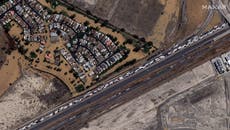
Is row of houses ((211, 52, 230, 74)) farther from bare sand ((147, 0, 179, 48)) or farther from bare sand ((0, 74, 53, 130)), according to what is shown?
bare sand ((0, 74, 53, 130))

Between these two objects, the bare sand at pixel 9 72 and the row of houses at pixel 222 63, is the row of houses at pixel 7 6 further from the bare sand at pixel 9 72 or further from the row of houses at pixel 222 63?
the row of houses at pixel 222 63

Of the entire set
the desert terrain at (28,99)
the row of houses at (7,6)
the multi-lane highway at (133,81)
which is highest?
the row of houses at (7,6)

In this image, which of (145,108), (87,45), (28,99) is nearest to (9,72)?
(28,99)

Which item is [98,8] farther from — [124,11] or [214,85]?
[214,85]

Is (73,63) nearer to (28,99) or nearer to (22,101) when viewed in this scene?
(28,99)

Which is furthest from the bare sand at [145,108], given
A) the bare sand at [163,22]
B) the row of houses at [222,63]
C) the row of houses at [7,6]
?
the row of houses at [7,6]

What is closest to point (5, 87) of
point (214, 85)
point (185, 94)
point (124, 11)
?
point (124, 11)

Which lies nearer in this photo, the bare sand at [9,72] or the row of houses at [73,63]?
the row of houses at [73,63]

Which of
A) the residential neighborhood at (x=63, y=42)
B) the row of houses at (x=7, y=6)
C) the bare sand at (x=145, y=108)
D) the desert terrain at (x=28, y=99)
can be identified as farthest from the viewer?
the row of houses at (x=7, y=6)

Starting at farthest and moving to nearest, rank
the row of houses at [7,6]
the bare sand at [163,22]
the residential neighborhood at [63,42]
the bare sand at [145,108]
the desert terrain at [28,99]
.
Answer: the row of houses at [7,6]
the residential neighborhood at [63,42]
the bare sand at [163,22]
the desert terrain at [28,99]
the bare sand at [145,108]
